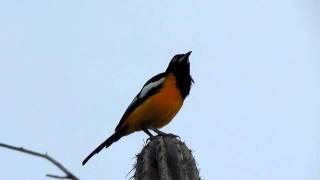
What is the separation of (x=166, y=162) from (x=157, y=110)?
2.56 m

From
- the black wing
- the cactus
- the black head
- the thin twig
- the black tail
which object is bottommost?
the thin twig

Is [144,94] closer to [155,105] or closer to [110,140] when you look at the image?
[155,105]

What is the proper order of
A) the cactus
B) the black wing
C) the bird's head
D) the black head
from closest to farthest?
1. the cactus
2. the black wing
3. the black head
4. the bird's head

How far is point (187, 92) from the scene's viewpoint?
7188 mm

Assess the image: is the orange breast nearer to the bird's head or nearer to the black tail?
the black tail

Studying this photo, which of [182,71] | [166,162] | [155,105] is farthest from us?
[182,71]

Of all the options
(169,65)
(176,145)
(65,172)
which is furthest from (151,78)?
(65,172)

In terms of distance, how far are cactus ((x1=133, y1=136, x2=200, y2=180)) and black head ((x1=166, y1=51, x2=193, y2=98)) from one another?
262cm

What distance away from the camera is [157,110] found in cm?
671

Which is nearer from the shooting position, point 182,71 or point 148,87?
point 148,87

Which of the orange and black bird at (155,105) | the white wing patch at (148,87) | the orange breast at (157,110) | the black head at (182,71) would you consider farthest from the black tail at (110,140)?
the black head at (182,71)

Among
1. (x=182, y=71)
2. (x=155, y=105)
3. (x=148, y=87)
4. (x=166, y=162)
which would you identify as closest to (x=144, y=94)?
(x=148, y=87)

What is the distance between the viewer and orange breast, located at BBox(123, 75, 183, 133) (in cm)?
671

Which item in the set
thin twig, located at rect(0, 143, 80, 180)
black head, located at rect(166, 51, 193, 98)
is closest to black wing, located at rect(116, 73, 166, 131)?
black head, located at rect(166, 51, 193, 98)
